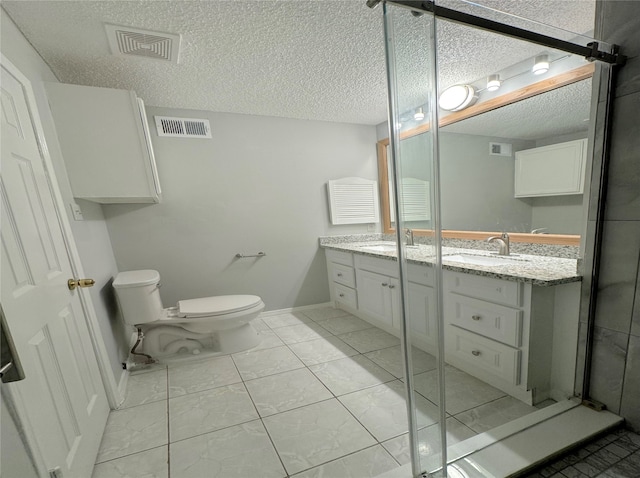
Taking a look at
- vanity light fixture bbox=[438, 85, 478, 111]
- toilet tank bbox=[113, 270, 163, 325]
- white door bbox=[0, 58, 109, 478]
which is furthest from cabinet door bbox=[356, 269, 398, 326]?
white door bbox=[0, 58, 109, 478]

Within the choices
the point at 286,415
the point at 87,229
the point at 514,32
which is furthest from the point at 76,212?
the point at 514,32

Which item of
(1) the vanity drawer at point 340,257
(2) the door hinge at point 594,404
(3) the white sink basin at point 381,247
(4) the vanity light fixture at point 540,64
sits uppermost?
(4) the vanity light fixture at point 540,64

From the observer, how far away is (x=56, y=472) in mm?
860

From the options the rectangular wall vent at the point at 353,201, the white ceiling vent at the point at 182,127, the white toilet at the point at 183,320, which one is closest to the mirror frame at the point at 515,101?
the rectangular wall vent at the point at 353,201

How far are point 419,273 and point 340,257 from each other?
190cm

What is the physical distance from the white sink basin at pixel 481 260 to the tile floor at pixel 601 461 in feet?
2.91

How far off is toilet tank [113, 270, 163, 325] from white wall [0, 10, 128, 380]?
0.30 feet

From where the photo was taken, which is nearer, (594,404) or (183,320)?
(594,404)

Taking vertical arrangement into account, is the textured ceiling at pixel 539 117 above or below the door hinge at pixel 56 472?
above

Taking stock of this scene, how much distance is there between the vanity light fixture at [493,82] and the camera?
1862 mm

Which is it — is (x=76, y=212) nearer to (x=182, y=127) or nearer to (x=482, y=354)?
(x=182, y=127)

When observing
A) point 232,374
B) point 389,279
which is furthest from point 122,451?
point 389,279

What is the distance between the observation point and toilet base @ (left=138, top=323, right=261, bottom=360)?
2.05 meters

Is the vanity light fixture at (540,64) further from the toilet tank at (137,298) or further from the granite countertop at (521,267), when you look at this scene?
the toilet tank at (137,298)
